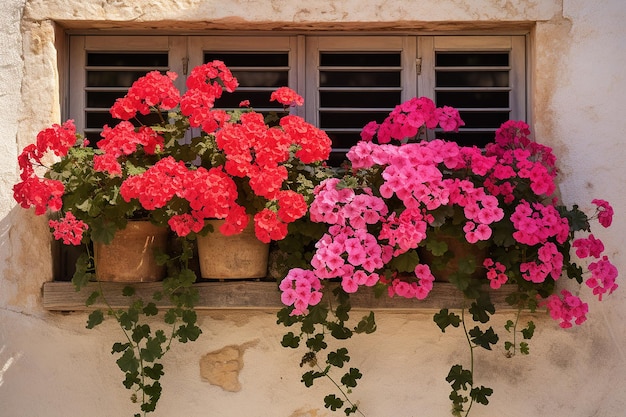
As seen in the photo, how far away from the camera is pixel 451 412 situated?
359 cm

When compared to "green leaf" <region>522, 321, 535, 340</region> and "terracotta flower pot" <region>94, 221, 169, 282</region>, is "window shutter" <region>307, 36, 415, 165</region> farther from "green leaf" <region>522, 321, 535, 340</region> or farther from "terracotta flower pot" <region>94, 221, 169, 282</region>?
"green leaf" <region>522, 321, 535, 340</region>

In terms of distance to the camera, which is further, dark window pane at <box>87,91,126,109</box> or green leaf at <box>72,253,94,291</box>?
dark window pane at <box>87,91,126,109</box>

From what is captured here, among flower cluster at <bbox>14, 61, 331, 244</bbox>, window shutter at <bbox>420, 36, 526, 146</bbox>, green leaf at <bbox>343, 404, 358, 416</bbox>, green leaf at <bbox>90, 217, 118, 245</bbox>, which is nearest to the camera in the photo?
flower cluster at <bbox>14, 61, 331, 244</bbox>

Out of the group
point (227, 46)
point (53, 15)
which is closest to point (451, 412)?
point (227, 46)

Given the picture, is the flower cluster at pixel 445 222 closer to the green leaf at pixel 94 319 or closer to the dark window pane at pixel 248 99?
the dark window pane at pixel 248 99

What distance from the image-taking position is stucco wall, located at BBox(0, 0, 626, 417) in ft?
11.8

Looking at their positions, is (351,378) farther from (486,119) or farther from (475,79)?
(475,79)

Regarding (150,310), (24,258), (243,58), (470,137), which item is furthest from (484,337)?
(24,258)

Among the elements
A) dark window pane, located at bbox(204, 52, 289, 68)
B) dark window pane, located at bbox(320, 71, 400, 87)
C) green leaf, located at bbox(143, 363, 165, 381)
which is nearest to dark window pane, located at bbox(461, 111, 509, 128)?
dark window pane, located at bbox(320, 71, 400, 87)

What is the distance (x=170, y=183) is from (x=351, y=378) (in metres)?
1.07

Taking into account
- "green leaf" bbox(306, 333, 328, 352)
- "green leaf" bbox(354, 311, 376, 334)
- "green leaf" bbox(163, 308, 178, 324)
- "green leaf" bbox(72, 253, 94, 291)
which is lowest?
"green leaf" bbox(306, 333, 328, 352)

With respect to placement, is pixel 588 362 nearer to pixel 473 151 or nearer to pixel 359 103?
pixel 473 151

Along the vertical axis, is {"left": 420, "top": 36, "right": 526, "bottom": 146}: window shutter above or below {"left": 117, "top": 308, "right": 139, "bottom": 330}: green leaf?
above

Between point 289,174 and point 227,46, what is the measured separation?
2.75 ft
